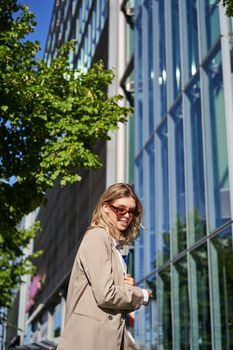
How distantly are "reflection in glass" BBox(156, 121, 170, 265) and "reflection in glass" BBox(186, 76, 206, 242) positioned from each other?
1.90m

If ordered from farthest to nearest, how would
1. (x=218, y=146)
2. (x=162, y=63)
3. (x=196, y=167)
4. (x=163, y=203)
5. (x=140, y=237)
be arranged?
(x=140, y=237), (x=162, y=63), (x=163, y=203), (x=196, y=167), (x=218, y=146)

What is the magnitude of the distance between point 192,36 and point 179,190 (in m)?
3.31

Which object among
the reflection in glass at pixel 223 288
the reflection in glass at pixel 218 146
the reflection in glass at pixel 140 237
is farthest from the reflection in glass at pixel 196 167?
the reflection in glass at pixel 140 237

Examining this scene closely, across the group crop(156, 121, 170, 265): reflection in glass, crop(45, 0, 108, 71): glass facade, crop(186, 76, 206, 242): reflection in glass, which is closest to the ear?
crop(186, 76, 206, 242): reflection in glass

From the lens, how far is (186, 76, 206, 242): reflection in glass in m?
10.4

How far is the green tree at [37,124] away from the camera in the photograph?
28.7ft

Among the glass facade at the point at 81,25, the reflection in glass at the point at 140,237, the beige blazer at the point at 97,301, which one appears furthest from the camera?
the glass facade at the point at 81,25

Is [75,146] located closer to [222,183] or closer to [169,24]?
[222,183]

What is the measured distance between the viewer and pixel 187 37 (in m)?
12.4

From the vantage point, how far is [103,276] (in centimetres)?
236

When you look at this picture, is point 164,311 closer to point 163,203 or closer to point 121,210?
point 163,203

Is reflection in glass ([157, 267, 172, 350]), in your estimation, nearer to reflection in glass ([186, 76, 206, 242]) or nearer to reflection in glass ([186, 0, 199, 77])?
reflection in glass ([186, 76, 206, 242])

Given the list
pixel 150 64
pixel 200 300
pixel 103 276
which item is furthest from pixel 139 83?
pixel 103 276

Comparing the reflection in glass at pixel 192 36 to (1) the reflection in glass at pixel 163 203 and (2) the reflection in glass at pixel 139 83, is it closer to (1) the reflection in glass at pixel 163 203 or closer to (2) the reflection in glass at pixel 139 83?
(1) the reflection in glass at pixel 163 203
